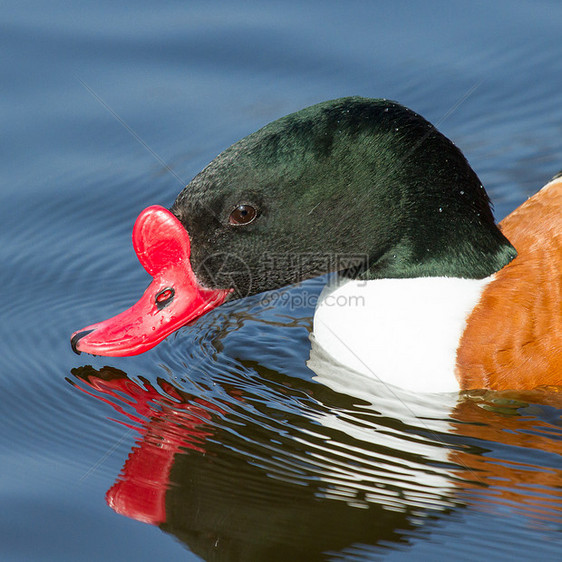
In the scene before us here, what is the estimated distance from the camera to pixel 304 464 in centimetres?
437

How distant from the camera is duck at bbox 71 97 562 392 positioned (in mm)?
4398

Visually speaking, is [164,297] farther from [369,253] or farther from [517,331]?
[517,331]

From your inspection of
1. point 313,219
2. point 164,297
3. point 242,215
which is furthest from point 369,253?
point 164,297

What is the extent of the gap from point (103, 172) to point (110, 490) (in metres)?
2.73

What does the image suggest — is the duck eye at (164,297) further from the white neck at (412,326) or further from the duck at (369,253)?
the white neck at (412,326)

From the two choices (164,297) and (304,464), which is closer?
(304,464)

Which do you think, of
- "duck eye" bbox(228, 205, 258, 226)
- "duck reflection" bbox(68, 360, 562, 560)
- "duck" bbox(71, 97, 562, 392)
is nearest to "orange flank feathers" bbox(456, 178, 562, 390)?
"duck" bbox(71, 97, 562, 392)

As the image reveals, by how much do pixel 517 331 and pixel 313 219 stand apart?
3.13 feet

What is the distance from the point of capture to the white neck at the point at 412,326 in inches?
186

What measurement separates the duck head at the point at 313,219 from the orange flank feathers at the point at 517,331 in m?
0.14

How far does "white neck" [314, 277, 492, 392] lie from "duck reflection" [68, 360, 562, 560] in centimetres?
11

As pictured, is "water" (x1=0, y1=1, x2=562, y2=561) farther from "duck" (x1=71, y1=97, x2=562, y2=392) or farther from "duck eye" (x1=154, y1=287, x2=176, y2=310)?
"duck eye" (x1=154, y1=287, x2=176, y2=310)

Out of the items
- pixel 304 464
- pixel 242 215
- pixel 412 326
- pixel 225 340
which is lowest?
pixel 304 464

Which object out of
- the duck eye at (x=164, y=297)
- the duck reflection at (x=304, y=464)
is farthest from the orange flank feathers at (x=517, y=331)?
the duck eye at (x=164, y=297)
